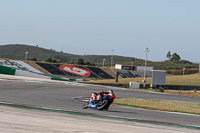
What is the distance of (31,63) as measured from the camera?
6769 centimetres

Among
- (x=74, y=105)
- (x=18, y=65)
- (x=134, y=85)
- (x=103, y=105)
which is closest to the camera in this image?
(x=103, y=105)

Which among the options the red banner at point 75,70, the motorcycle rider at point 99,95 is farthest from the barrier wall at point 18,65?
the motorcycle rider at point 99,95

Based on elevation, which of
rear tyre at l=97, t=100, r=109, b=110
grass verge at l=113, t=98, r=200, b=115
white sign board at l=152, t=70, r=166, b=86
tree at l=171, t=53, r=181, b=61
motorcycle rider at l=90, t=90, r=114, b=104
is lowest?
grass verge at l=113, t=98, r=200, b=115

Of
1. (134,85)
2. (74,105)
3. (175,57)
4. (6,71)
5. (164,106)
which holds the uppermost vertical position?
(175,57)

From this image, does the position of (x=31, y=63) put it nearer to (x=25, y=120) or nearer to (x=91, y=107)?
(x=91, y=107)

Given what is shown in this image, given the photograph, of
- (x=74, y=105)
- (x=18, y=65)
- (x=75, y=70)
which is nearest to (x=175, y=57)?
(x=75, y=70)

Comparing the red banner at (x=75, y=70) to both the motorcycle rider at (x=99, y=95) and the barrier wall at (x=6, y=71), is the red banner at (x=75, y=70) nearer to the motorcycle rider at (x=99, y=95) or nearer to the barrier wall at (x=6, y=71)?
the barrier wall at (x=6, y=71)

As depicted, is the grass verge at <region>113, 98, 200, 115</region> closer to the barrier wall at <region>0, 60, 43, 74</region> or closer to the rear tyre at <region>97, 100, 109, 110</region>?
the rear tyre at <region>97, 100, 109, 110</region>

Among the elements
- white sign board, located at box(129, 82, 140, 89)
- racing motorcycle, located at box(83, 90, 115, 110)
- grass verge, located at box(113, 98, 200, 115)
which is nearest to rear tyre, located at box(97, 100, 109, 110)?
racing motorcycle, located at box(83, 90, 115, 110)

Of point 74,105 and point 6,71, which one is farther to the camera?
point 6,71

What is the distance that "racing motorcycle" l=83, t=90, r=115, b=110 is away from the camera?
1599 centimetres

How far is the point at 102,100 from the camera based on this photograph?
1612 cm

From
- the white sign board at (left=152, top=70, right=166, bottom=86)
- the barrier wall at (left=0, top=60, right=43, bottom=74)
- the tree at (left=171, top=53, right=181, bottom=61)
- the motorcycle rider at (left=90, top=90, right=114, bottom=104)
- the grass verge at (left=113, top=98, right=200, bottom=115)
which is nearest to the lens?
the motorcycle rider at (left=90, top=90, right=114, bottom=104)

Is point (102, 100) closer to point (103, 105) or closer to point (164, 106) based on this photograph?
point (103, 105)
